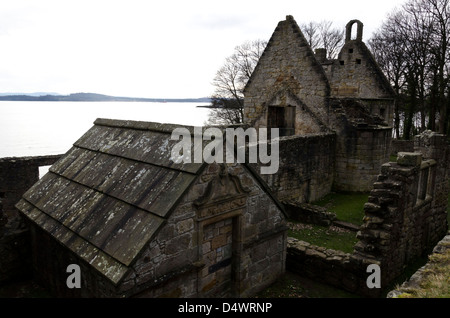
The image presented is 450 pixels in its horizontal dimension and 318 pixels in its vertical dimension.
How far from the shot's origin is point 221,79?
35.6 meters

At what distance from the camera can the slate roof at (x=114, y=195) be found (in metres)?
4.39

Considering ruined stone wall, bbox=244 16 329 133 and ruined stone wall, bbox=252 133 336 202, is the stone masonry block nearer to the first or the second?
ruined stone wall, bbox=252 133 336 202

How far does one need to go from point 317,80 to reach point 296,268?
10.8 meters

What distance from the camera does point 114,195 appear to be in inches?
201

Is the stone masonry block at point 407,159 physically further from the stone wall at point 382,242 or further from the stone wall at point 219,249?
the stone wall at point 219,249

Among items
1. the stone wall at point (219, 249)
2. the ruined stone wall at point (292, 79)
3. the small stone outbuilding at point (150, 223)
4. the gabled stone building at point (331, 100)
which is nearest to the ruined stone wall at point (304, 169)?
the gabled stone building at point (331, 100)

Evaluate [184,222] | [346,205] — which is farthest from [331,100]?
[184,222]

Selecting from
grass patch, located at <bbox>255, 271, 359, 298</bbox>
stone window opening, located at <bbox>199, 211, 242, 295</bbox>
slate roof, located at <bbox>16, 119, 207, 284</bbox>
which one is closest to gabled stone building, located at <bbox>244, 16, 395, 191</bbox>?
grass patch, located at <bbox>255, 271, 359, 298</bbox>

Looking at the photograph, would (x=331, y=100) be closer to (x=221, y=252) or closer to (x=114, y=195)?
(x=221, y=252)

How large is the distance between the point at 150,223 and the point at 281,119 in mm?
14972

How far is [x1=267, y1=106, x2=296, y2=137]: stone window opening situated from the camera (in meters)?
17.9

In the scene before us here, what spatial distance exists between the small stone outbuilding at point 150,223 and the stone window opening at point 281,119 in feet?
38.3

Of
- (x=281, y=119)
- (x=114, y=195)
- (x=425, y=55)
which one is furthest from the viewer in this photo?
(x=425, y=55)
